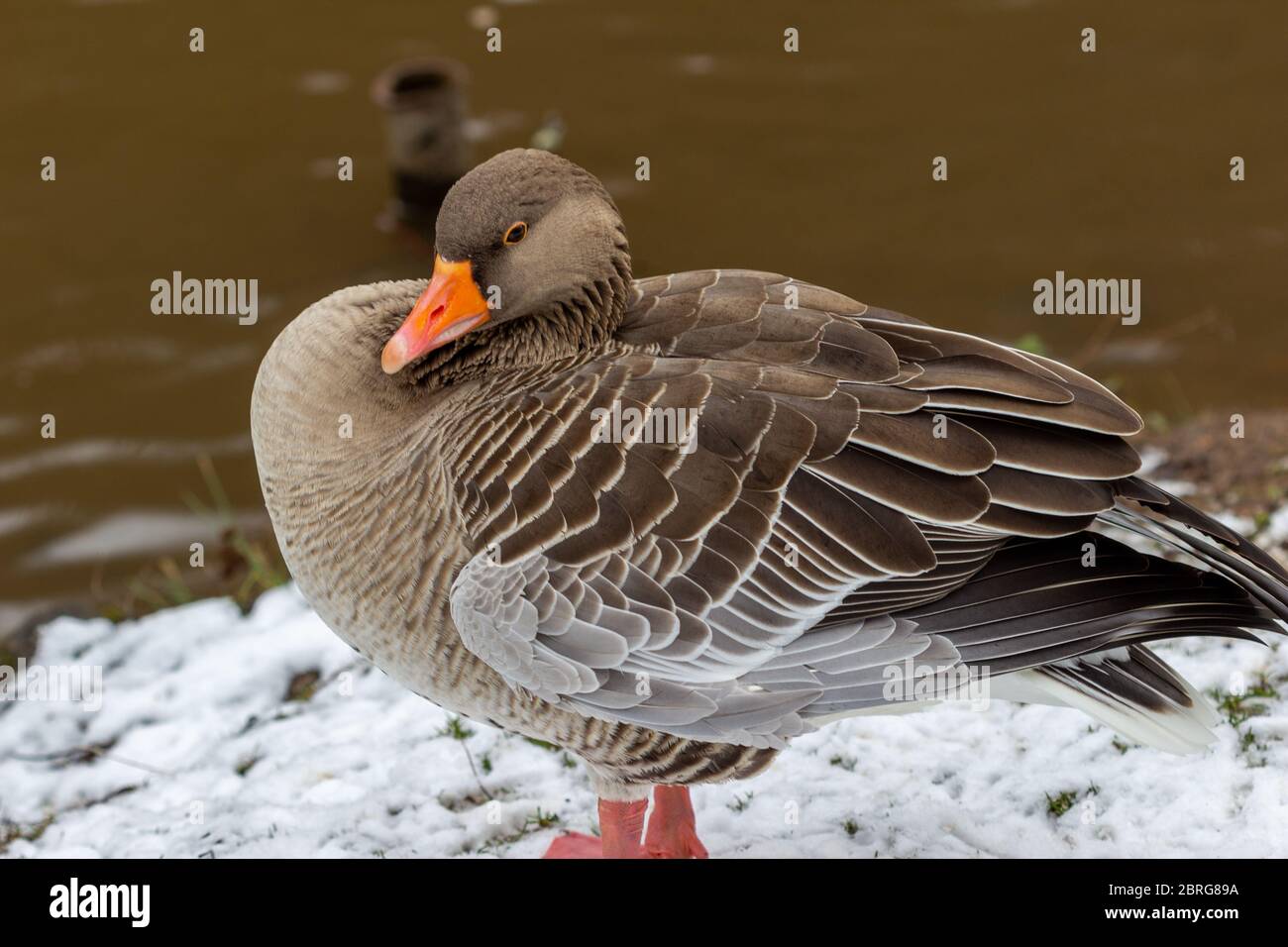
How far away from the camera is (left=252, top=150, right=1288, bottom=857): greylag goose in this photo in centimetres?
379

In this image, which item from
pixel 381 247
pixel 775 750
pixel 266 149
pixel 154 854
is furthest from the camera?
pixel 266 149

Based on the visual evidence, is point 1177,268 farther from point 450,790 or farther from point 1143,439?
point 450,790

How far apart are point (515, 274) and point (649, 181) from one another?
6.52m

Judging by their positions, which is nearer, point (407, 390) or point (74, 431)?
point (407, 390)

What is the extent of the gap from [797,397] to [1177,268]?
6.94m

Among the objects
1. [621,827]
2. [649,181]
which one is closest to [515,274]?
[621,827]

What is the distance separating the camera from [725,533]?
381 cm

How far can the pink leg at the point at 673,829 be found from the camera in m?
4.62

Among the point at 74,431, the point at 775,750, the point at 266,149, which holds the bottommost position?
the point at 775,750

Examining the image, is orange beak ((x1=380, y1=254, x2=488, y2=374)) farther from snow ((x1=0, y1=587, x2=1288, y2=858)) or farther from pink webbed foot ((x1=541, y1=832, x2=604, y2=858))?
snow ((x1=0, y1=587, x2=1288, y2=858))

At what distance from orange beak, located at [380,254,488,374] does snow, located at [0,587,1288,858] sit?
185 cm

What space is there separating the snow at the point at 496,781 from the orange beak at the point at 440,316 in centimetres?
185

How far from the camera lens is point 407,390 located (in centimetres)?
425

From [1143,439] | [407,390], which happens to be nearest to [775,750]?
[407,390]
